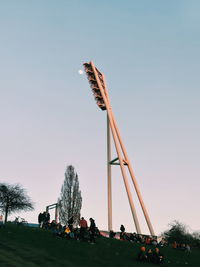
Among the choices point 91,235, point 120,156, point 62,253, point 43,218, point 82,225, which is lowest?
point 62,253

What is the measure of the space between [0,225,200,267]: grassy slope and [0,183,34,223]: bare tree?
141ft

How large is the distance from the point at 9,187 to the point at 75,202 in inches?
639

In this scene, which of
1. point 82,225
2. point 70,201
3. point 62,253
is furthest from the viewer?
point 70,201

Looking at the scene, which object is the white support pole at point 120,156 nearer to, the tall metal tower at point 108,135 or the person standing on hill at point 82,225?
the tall metal tower at point 108,135

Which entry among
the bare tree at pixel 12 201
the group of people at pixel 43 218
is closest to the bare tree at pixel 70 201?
the bare tree at pixel 12 201

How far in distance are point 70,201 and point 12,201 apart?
1220cm

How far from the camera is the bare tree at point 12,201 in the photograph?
65000 millimetres

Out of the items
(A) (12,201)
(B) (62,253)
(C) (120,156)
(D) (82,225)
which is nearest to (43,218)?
(C) (120,156)

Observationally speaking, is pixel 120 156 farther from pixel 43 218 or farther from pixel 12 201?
pixel 12 201

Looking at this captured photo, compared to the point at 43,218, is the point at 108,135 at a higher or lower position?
higher

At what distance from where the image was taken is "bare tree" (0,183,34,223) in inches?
2559

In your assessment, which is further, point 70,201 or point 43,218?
point 70,201

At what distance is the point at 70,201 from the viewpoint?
61.5 metres

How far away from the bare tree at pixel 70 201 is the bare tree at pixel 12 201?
9.01 metres
